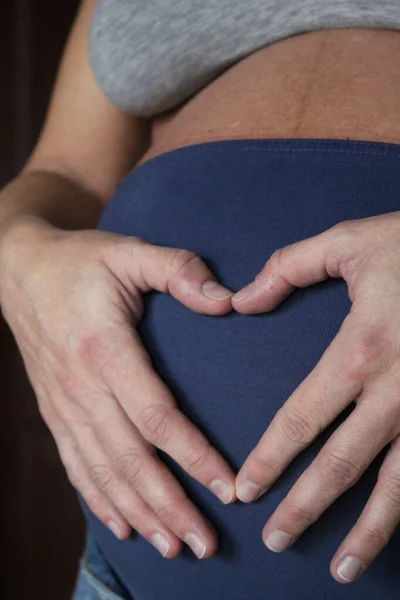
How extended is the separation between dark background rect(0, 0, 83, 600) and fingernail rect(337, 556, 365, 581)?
122cm

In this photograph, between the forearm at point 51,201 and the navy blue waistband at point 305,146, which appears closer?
the navy blue waistband at point 305,146

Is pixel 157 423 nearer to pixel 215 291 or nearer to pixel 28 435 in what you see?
pixel 215 291

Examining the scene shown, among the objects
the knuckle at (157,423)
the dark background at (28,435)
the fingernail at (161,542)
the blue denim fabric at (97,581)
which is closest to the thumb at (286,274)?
the knuckle at (157,423)

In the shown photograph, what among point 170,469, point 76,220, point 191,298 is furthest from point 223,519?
point 76,220

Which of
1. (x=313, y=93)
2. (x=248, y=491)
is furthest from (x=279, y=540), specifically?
(x=313, y=93)

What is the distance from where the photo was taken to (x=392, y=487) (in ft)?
1.56

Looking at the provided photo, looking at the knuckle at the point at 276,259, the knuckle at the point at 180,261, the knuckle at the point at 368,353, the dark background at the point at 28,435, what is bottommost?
the dark background at the point at 28,435

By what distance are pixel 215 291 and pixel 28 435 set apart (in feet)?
4.07

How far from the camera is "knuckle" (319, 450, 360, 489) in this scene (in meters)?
→ 0.48

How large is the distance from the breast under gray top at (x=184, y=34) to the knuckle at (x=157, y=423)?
1.31 ft

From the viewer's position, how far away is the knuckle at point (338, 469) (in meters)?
0.48

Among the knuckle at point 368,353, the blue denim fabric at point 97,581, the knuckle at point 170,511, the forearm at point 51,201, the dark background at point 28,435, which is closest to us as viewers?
the knuckle at point 368,353

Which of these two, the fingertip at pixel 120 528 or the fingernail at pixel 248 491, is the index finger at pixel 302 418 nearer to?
the fingernail at pixel 248 491

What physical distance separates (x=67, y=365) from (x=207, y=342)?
16cm
